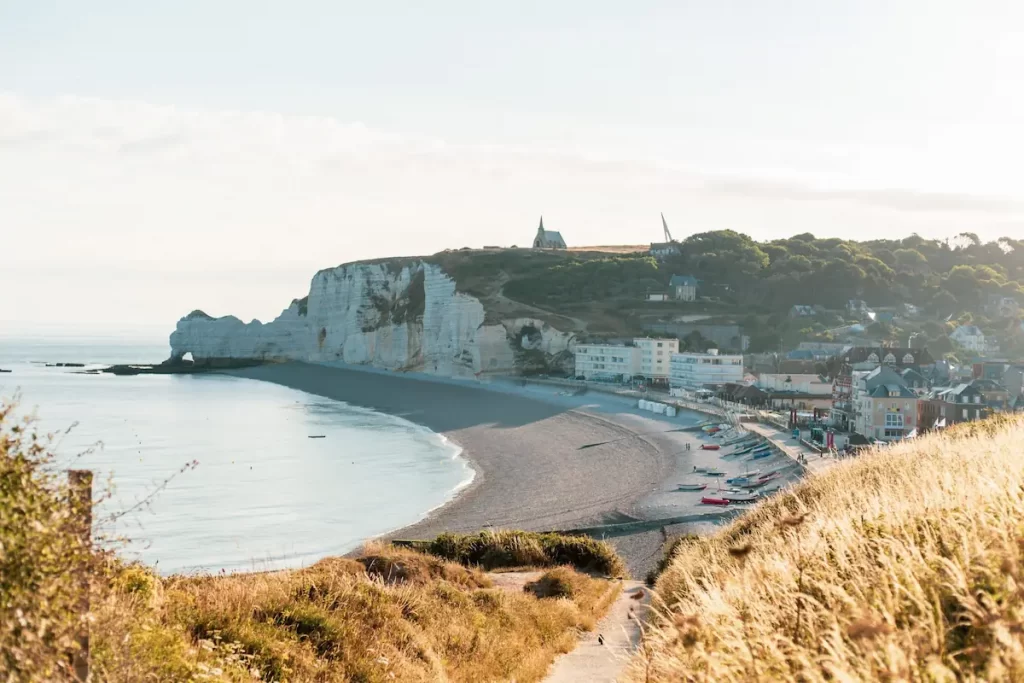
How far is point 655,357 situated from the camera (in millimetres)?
80500

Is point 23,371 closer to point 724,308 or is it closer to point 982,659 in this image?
point 724,308

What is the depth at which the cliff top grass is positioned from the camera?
4.91 m

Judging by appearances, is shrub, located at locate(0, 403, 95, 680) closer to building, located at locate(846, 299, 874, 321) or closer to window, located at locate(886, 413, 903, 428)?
window, located at locate(886, 413, 903, 428)

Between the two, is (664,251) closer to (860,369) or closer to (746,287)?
(746,287)

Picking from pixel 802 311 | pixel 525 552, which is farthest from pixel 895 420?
pixel 802 311

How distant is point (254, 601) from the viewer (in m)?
9.73

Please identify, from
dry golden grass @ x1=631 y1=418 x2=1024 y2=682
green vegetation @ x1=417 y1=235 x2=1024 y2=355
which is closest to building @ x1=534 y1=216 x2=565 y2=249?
green vegetation @ x1=417 y1=235 x2=1024 y2=355

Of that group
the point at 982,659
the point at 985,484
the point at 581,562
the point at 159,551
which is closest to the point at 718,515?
the point at 581,562

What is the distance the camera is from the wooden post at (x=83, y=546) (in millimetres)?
5285

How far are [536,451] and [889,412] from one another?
55.1 feet

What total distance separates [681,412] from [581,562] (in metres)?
42.2

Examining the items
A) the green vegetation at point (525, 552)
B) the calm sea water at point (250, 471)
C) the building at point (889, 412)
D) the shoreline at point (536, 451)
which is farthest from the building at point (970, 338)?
the green vegetation at point (525, 552)

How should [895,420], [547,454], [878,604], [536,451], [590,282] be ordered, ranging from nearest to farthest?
[878,604]
[895,420]
[547,454]
[536,451]
[590,282]

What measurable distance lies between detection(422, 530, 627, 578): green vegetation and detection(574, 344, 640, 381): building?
193 feet
